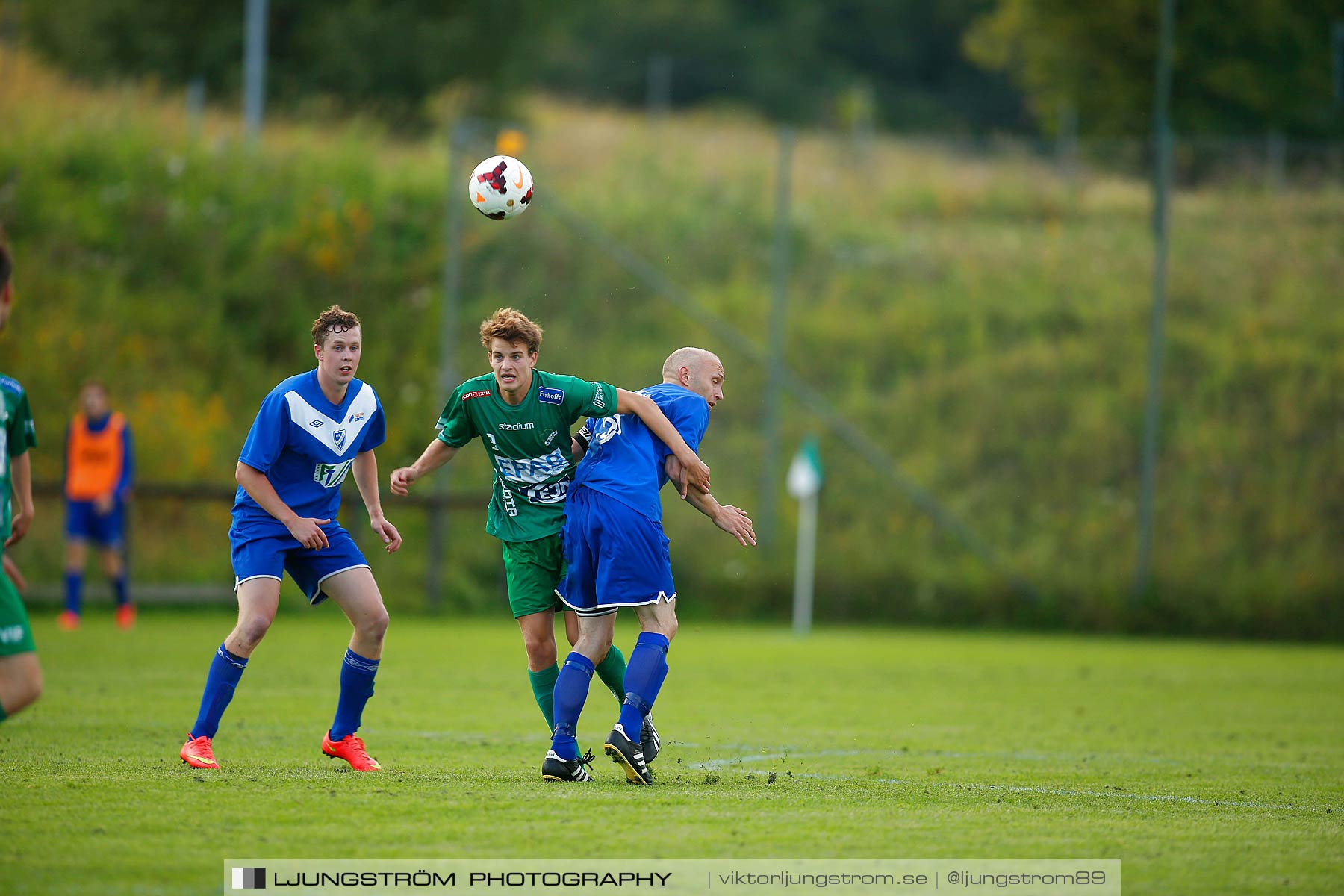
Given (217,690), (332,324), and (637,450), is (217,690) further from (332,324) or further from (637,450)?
(637,450)

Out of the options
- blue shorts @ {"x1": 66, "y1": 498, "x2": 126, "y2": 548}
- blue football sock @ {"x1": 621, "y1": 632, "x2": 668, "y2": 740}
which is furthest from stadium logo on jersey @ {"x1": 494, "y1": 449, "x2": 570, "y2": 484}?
blue shorts @ {"x1": 66, "y1": 498, "x2": 126, "y2": 548}

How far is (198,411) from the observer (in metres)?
18.7

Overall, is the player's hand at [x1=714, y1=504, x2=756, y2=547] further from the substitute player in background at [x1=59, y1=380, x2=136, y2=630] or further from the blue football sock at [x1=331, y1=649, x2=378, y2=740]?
the substitute player in background at [x1=59, y1=380, x2=136, y2=630]

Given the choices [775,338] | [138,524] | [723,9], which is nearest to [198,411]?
[138,524]

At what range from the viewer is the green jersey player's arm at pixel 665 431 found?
256 inches

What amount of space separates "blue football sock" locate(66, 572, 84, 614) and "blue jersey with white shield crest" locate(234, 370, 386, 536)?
8.99 metres

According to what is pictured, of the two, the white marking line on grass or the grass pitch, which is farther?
the white marking line on grass

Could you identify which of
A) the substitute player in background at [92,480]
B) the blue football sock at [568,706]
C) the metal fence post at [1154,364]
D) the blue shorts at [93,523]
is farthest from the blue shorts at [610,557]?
the metal fence post at [1154,364]

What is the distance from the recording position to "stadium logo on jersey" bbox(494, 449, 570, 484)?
6.70 m

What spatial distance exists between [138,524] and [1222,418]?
1383 cm

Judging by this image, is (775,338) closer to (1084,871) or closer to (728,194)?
(728,194)

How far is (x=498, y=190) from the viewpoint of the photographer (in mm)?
7754

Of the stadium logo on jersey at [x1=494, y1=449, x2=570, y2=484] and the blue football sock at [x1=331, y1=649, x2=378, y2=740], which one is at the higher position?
the stadium logo on jersey at [x1=494, y1=449, x2=570, y2=484]

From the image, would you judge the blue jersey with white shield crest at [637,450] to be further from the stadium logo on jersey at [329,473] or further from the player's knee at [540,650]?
the stadium logo on jersey at [329,473]
